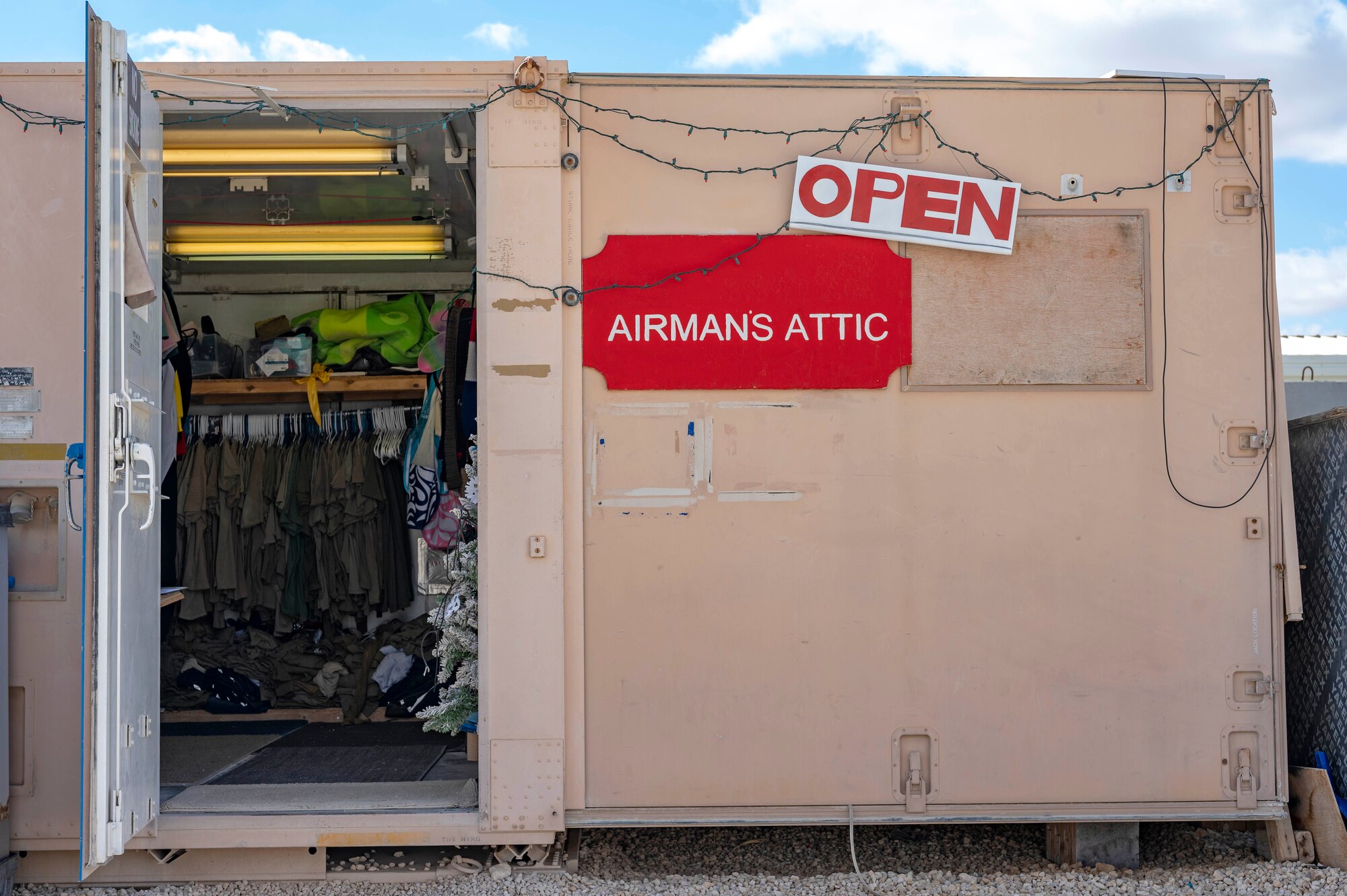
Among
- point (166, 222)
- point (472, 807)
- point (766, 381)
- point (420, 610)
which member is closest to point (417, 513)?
point (420, 610)

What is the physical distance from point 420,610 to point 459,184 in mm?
3055

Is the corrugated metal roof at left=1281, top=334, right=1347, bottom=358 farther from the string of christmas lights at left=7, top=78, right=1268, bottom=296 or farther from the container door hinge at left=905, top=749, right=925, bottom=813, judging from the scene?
the container door hinge at left=905, top=749, right=925, bottom=813

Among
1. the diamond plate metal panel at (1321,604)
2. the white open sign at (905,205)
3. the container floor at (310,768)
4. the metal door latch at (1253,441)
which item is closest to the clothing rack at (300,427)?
the container floor at (310,768)

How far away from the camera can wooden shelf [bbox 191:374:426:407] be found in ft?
21.1

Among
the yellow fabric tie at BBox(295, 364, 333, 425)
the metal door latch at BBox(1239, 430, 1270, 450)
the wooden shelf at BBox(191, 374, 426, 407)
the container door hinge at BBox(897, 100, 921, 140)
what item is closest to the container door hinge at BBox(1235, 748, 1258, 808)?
the metal door latch at BBox(1239, 430, 1270, 450)

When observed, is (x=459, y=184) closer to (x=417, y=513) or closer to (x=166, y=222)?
(x=166, y=222)

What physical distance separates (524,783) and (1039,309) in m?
2.77

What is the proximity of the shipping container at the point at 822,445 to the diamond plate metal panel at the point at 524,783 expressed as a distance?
0.05 ft

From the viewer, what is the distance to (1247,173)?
403 centimetres

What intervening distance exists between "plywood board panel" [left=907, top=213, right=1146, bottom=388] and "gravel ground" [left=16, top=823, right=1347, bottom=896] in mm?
1964

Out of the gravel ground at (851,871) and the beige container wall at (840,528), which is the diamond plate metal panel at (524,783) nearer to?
the beige container wall at (840,528)

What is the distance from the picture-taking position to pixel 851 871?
4.22 meters

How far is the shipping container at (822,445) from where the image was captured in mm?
3889

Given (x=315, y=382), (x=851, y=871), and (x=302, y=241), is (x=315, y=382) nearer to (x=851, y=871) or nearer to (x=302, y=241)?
(x=302, y=241)
